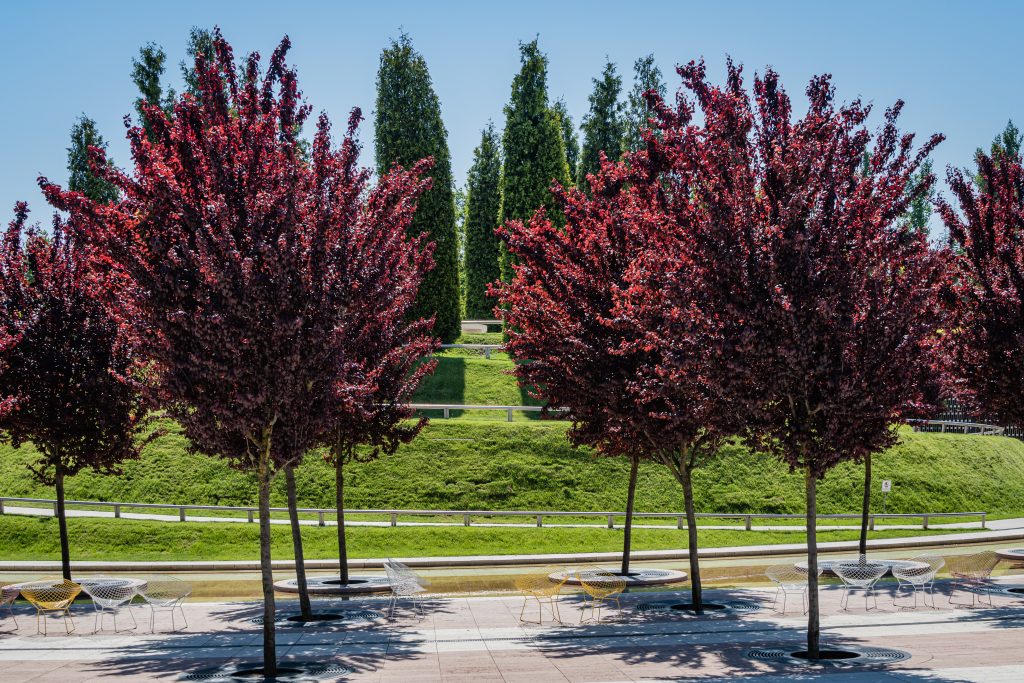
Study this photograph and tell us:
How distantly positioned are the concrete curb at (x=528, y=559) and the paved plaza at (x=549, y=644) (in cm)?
513

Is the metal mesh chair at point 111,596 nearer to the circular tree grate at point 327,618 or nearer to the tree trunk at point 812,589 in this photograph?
the circular tree grate at point 327,618

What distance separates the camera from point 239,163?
556 inches

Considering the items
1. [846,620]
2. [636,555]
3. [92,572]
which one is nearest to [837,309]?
[846,620]

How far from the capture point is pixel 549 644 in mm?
15430

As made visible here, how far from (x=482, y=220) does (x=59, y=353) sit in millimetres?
65555

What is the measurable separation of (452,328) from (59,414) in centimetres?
3224

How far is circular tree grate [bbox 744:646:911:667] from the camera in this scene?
13.8 metres

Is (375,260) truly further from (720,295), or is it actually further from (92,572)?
(92,572)

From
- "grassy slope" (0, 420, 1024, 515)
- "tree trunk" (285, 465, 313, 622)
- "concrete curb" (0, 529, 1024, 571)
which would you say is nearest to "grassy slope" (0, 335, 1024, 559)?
"grassy slope" (0, 420, 1024, 515)

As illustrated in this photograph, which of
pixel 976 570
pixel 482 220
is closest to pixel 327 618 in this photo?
pixel 976 570

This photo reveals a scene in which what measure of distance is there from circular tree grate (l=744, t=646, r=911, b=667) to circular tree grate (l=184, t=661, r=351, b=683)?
6143mm

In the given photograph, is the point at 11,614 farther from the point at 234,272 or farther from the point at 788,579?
the point at 788,579

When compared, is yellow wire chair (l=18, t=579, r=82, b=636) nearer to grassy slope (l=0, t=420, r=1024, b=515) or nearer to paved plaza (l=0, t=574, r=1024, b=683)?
paved plaza (l=0, t=574, r=1024, b=683)

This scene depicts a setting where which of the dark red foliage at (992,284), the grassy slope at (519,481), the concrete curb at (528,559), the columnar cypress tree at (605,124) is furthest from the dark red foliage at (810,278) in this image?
the columnar cypress tree at (605,124)
